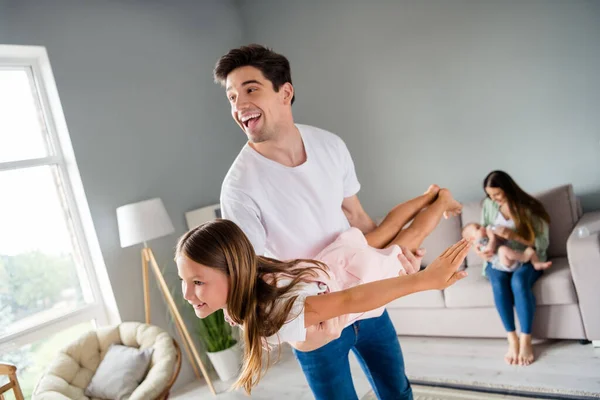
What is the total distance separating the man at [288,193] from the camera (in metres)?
1.47

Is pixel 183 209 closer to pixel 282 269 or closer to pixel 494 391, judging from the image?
pixel 494 391

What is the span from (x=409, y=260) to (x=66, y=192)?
116 inches

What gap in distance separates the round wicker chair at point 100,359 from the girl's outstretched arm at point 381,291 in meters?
1.97

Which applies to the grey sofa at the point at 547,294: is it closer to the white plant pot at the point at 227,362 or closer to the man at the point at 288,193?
the white plant pot at the point at 227,362

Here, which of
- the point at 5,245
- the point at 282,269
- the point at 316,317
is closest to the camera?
the point at 316,317

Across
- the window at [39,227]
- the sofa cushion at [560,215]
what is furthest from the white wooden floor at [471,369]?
the window at [39,227]

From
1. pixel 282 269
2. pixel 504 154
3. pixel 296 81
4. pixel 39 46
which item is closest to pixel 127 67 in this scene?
pixel 39 46

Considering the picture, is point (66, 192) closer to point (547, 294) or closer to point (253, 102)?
point (253, 102)

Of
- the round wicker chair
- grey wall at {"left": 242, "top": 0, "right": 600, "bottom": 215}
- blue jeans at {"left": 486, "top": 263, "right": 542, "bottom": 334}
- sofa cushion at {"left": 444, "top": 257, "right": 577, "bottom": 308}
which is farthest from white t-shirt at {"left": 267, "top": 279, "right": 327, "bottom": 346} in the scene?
grey wall at {"left": 242, "top": 0, "right": 600, "bottom": 215}

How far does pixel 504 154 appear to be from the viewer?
3.88 meters

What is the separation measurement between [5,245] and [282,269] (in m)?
2.73

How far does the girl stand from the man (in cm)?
14

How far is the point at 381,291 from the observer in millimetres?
1197

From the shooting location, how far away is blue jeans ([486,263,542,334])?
119 inches
